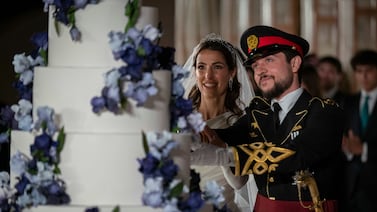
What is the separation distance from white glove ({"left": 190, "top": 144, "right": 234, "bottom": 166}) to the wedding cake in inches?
18.4

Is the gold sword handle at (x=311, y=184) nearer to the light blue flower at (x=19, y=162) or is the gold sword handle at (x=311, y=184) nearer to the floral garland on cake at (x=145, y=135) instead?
the floral garland on cake at (x=145, y=135)

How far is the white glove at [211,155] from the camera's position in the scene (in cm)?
393

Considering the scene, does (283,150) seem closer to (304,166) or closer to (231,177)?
(304,166)

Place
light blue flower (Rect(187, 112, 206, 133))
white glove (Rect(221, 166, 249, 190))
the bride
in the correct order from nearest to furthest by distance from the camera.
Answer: light blue flower (Rect(187, 112, 206, 133)) → white glove (Rect(221, 166, 249, 190)) → the bride

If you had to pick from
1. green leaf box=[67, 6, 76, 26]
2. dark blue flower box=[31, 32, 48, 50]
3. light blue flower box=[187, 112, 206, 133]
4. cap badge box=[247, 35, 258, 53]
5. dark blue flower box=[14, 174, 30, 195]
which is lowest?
dark blue flower box=[14, 174, 30, 195]

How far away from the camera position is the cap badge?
4.32 metres

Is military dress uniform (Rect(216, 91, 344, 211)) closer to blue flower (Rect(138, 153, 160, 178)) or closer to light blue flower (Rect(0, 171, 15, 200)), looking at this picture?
blue flower (Rect(138, 153, 160, 178))

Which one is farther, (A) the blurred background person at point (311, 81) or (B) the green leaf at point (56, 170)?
(A) the blurred background person at point (311, 81)

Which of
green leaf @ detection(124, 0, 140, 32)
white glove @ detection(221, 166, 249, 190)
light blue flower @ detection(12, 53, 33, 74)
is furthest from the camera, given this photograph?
white glove @ detection(221, 166, 249, 190)

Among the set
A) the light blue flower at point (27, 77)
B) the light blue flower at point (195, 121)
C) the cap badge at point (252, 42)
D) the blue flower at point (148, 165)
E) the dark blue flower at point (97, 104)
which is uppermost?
the cap badge at point (252, 42)

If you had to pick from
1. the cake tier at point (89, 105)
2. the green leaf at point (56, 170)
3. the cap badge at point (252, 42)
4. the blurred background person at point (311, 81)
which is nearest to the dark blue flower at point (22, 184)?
the green leaf at point (56, 170)

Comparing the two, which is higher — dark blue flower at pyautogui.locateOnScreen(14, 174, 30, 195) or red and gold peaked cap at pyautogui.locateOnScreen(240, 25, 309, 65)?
red and gold peaked cap at pyautogui.locateOnScreen(240, 25, 309, 65)

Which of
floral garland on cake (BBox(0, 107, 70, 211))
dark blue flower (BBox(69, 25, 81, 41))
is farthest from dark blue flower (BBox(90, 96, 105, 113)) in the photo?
dark blue flower (BBox(69, 25, 81, 41))

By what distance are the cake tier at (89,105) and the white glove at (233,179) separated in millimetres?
1071
